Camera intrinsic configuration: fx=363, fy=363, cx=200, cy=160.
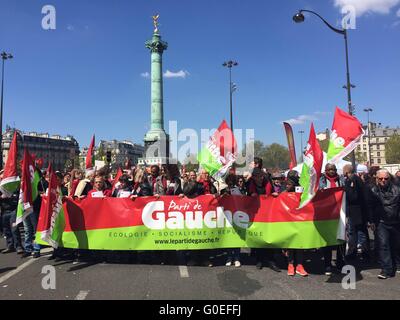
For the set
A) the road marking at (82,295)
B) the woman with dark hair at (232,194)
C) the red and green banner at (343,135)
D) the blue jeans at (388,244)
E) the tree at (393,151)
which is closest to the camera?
the road marking at (82,295)

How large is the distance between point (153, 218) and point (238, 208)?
5.14ft

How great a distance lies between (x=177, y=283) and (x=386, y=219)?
353 cm

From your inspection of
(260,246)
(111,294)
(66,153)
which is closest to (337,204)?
(260,246)

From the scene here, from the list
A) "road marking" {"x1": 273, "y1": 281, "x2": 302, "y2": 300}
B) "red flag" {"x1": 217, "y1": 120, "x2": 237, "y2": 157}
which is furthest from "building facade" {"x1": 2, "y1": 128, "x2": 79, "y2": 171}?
"road marking" {"x1": 273, "y1": 281, "x2": 302, "y2": 300}

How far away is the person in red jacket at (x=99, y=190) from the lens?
7.17m

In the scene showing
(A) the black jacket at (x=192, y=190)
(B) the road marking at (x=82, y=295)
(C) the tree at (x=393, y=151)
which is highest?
(C) the tree at (x=393, y=151)

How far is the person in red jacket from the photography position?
717cm

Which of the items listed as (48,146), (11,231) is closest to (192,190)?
(11,231)

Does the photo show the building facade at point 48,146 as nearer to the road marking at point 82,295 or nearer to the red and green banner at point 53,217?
the red and green banner at point 53,217

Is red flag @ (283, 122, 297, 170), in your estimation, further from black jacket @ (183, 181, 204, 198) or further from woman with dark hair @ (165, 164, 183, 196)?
black jacket @ (183, 181, 204, 198)

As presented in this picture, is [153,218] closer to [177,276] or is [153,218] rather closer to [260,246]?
[177,276]

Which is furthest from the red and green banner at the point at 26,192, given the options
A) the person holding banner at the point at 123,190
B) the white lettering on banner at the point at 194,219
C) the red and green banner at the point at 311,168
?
the red and green banner at the point at 311,168

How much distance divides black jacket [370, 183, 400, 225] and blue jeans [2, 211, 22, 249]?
7.10 metres
